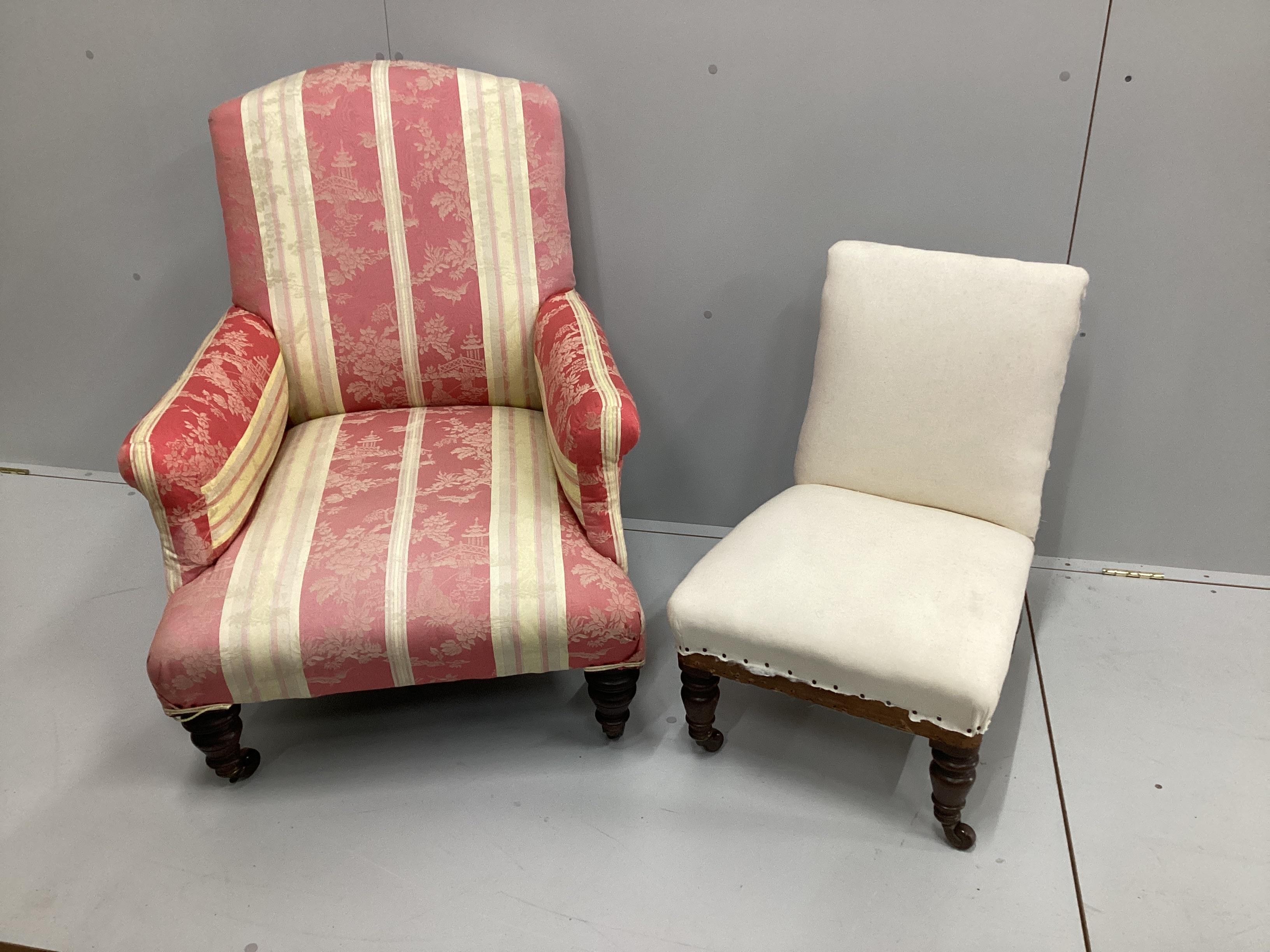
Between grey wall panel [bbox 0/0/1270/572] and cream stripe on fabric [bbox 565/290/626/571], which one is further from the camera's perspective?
grey wall panel [bbox 0/0/1270/572]

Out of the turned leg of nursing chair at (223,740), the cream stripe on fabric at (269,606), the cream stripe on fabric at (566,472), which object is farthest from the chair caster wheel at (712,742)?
the turned leg of nursing chair at (223,740)

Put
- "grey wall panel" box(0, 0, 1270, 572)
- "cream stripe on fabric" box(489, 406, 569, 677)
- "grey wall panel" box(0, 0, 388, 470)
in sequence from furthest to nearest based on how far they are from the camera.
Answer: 1. "grey wall panel" box(0, 0, 388, 470)
2. "grey wall panel" box(0, 0, 1270, 572)
3. "cream stripe on fabric" box(489, 406, 569, 677)

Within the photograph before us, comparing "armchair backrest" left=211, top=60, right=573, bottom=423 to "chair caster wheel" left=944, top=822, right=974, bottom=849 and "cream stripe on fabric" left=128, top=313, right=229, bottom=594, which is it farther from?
"chair caster wheel" left=944, top=822, right=974, bottom=849

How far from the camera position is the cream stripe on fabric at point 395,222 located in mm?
1680

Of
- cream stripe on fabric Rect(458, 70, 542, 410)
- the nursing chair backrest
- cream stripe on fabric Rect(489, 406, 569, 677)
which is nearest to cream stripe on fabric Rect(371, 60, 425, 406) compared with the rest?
cream stripe on fabric Rect(458, 70, 542, 410)

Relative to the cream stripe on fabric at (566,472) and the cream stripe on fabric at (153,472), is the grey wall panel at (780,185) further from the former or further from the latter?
the cream stripe on fabric at (153,472)

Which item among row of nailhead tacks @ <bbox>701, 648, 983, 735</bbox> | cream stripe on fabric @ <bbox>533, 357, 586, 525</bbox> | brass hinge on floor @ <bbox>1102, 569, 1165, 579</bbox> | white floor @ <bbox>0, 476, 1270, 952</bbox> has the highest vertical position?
cream stripe on fabric @ <bbox>533, 357, 586, 525</bbox>

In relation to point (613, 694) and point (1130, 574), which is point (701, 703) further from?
point (1130, 574)

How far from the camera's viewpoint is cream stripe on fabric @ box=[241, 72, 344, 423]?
5.49 ft

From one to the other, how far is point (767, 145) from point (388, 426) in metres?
0.88

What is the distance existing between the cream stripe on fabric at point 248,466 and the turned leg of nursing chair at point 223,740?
268 mm

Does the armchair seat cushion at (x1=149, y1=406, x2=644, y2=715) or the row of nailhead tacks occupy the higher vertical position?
the armchair seat cushion at (x1=149, y1=406, x2=644, y2=715)

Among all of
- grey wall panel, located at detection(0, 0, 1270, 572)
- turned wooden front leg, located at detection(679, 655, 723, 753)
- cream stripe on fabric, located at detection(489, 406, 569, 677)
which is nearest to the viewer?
cream stripe on fabric, located at detection(489, 406, 569, 677)

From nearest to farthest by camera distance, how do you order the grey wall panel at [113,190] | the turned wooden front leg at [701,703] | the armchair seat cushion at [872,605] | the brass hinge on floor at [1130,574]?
the armchair seat cushion at [872,605] → the turned wooden front leg at [701,703] → the grey wall panel at [113,190] → the brass hinge on floor at [1130,574]
